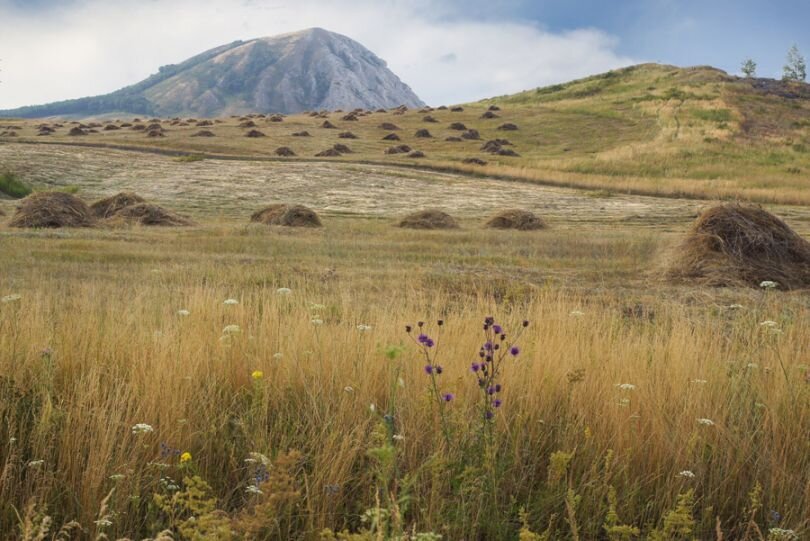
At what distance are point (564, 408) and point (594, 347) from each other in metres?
→ 1.19

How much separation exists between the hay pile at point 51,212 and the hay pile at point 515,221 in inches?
447

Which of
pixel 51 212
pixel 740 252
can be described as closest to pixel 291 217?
pixel 51 212

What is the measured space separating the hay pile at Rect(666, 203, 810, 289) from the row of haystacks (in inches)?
528

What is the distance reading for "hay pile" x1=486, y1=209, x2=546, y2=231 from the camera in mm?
19828

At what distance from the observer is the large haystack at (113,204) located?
798 inches

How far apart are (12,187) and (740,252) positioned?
25.6m

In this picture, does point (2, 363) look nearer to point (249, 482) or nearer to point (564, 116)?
point (249, 482)

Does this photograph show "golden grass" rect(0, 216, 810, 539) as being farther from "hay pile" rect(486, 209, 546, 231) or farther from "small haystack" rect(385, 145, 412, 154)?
"small haystack" rect(385, 145, 412, 154)

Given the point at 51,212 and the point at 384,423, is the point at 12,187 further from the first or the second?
the point at 384,423

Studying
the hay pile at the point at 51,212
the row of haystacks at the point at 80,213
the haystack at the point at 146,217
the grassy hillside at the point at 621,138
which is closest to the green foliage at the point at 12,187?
the row of haystacks at the point at 80,213

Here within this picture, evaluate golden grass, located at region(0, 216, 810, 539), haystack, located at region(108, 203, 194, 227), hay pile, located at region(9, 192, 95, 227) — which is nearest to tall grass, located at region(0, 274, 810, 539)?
golden grass, located at region(0, 216, 810, 539)

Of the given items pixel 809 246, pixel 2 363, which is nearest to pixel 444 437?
pixel 2 363

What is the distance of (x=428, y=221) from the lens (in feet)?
64.3

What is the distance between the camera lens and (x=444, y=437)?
11.4 feet
